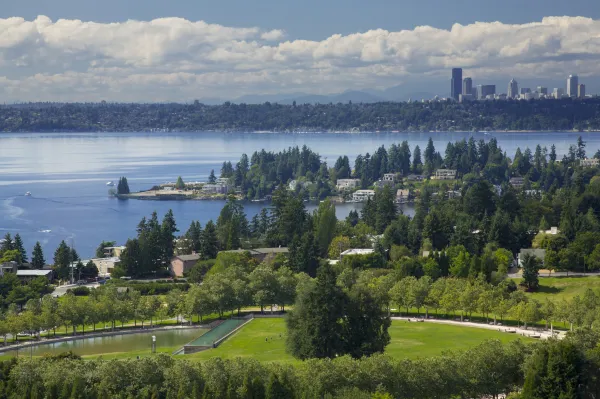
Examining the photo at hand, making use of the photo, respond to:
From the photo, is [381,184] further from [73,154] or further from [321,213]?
[73,154]

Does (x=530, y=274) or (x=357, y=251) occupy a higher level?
(x=530, y=274)

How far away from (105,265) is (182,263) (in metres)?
4.56

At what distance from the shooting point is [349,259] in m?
40.4

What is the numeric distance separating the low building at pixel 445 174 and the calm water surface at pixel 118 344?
57433 millimetres

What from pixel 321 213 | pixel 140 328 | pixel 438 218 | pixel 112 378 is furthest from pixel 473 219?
pixel 112 378

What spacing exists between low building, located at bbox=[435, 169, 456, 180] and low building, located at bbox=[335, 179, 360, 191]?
26.3ft

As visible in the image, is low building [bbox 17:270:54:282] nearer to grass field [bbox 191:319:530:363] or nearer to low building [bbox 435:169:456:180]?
grass field [bbox 191:319:530:363]

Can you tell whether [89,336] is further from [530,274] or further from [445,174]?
[445,174]

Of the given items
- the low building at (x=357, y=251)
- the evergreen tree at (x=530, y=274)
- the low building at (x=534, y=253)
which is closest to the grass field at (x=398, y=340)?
the evergreen tree at (x=530, y=274)

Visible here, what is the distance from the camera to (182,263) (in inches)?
1716

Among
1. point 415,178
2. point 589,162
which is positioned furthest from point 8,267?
point 589,162

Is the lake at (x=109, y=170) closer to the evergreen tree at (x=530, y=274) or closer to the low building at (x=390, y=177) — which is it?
the low building at (x=390, y=177)

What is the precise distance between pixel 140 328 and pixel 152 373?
462 inches

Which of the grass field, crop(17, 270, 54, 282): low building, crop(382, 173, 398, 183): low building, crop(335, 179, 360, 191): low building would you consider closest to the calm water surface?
the grass field
